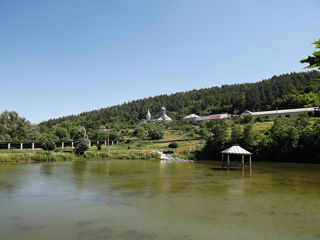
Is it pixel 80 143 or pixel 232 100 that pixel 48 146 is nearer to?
pixel 80 143

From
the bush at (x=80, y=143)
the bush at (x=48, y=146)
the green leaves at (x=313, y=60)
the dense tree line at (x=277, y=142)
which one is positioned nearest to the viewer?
the green leaves at (x=313, y=60)

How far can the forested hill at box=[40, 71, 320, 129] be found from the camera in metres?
109

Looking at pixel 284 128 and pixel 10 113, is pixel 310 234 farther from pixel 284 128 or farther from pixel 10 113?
pixel 10 113

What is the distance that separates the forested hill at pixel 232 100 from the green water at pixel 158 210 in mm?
66418

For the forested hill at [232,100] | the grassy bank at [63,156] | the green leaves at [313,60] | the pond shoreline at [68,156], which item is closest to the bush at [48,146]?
the pond shoreline at [68,156]

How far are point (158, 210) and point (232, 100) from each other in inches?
4887

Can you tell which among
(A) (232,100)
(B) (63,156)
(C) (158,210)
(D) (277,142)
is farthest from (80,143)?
(A) (232,100)

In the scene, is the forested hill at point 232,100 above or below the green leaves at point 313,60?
above

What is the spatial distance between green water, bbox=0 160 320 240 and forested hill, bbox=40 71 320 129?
66.4m

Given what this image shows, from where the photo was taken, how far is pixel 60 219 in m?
13.7

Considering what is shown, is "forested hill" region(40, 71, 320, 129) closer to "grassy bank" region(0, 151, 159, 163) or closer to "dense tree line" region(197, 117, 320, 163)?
"dense tree line" region(197, 117, 320, 163)

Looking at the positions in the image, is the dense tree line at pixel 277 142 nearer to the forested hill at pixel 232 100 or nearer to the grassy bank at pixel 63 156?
the grassy bank at pixel 63 156

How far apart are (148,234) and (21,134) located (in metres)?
74.9

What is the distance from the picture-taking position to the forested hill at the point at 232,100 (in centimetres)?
10949
